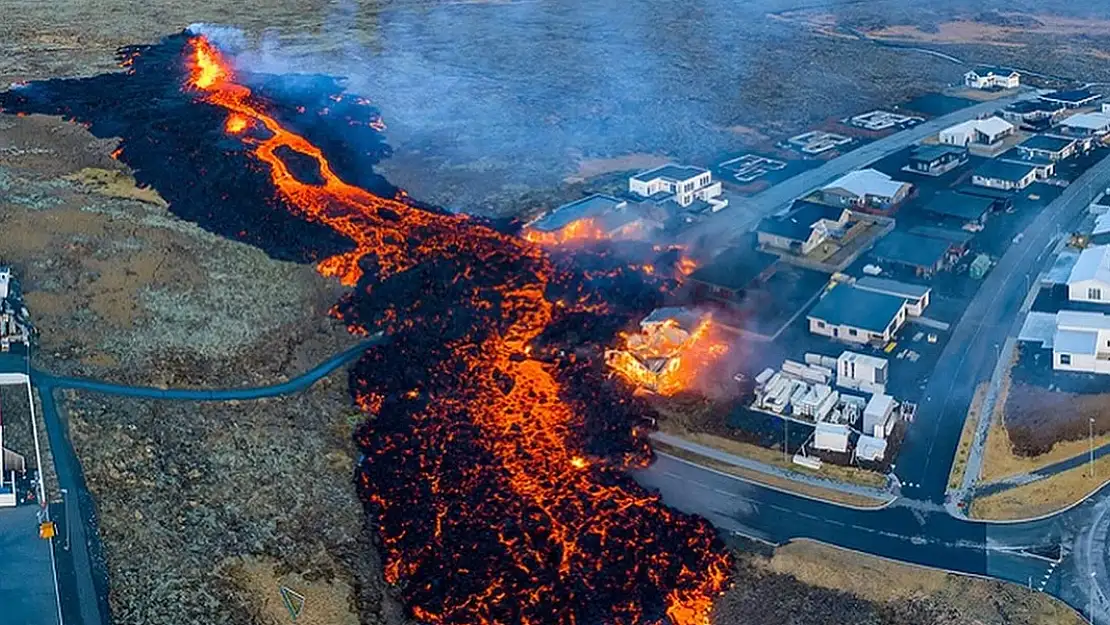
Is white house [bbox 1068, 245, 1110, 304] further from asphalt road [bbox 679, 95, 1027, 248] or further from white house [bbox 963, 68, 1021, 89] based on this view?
white house [bbox 963, 68, 1021, 89]

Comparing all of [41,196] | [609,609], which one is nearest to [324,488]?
[609,609]

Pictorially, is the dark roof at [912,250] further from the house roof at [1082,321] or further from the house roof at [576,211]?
the house roof at [576,211]

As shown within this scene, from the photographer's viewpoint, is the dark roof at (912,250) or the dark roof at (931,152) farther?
the dark roof at (931,152)

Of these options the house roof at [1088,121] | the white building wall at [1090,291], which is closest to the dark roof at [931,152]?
the house roof at [1088,121]

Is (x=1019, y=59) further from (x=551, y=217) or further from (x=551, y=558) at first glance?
(x=551, y=558)

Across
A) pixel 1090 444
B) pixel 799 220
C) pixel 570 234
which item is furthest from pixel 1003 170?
pixel 1090 444

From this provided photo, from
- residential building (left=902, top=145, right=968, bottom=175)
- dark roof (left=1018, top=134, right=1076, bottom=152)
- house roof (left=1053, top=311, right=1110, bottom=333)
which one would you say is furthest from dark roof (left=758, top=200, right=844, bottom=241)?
dark roof (left=1018, top=134, right=1076, bottom=152)

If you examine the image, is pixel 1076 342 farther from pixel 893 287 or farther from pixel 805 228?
pixel 805 228
